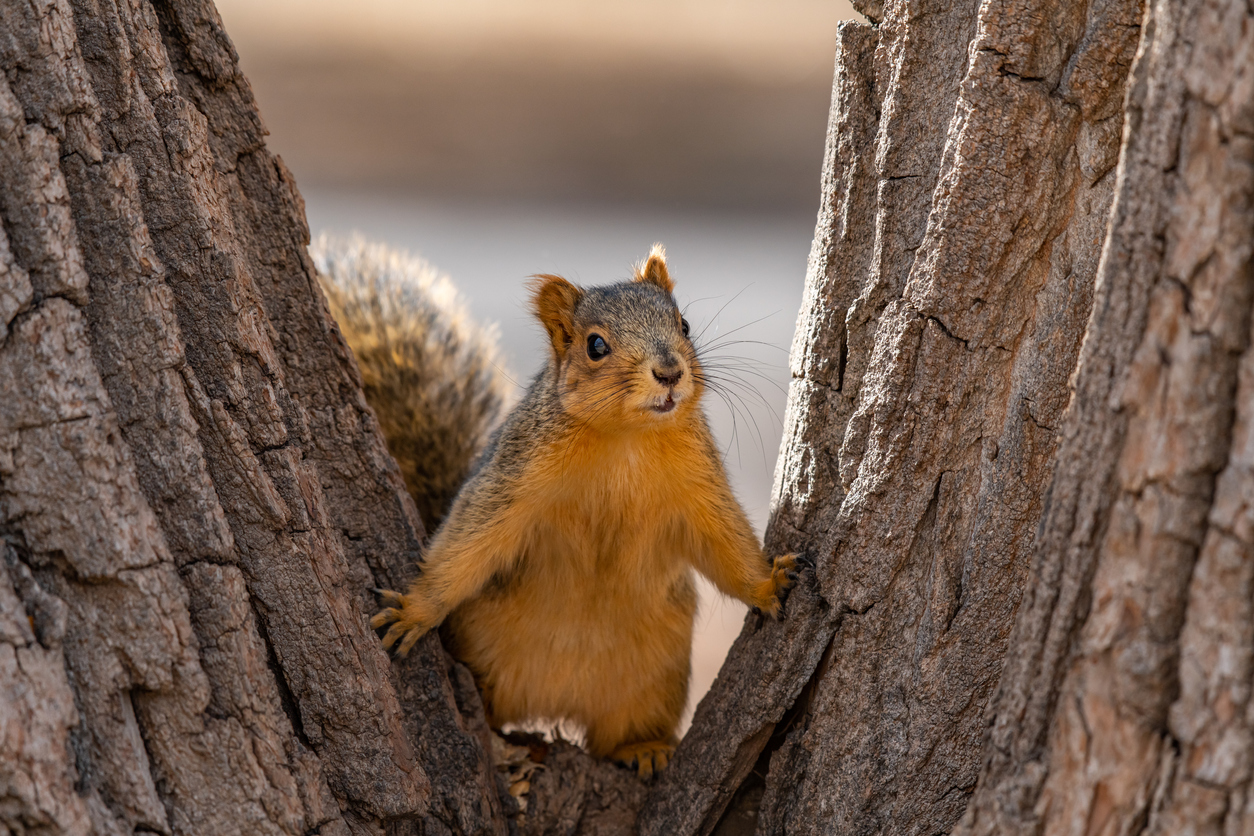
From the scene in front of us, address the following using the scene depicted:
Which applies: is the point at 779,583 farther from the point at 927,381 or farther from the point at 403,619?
the point at 403,619

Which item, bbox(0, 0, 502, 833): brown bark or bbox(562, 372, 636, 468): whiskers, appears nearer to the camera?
bbox(0, 0, 502, 833): brown bark

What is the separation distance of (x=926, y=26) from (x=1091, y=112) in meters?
0.23

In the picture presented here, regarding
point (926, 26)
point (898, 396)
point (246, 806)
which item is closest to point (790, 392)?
point (898, 396)

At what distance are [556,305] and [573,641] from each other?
57cm

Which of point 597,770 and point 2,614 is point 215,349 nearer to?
point 2,614

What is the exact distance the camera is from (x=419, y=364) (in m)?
2.23

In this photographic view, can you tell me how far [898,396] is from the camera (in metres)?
1.22

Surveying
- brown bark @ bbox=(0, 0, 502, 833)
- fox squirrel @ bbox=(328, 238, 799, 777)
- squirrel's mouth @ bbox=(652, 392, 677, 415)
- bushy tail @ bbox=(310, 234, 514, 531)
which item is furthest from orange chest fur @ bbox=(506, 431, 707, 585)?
bushy tail @ bbox=(310, 234, 514, 531)

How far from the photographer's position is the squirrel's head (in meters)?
1.52

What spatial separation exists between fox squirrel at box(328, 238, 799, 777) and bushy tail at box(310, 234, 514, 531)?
1.14 ft

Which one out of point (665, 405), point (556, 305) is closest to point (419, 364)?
point (556, 305)

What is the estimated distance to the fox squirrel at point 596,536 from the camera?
1.58m

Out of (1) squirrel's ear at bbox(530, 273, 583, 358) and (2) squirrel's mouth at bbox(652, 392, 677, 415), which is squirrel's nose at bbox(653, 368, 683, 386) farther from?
(1) squirrel's ear at bbox(530, 273, 583, 358)

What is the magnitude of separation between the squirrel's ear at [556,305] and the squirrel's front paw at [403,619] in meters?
0.51
